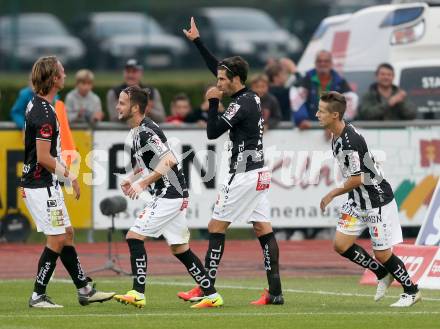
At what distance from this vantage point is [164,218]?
13.3m

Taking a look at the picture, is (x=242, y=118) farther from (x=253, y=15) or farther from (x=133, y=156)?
(x=253, y=15)

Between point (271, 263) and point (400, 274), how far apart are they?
4.00 feet

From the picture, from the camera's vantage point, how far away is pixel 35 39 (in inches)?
1553

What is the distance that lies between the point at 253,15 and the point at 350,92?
72.3ft

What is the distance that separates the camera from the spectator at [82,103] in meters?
21.2

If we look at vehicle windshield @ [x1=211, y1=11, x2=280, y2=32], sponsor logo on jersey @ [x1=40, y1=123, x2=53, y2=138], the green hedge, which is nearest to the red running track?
sponsor logo on jersey @ [x1=40, y1=123, x2=53, y2=138]

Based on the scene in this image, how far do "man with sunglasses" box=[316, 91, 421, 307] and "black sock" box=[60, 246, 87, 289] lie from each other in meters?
2.42

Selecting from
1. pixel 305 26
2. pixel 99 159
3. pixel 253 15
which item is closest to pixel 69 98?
pixel 99 159

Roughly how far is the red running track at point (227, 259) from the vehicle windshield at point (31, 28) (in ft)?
55.4

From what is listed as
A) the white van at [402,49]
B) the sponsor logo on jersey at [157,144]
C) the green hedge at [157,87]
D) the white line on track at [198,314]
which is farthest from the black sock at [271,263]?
the green hedge at [157,87]

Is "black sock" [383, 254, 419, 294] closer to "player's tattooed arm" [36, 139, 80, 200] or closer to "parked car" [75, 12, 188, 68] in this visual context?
"player's tattooed arm" [36, 139, 80, 200]

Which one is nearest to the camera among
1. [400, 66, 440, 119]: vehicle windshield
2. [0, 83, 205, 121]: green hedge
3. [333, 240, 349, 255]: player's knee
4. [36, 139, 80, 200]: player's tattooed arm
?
[36, 139, 80, 200]: player's tattooed arm

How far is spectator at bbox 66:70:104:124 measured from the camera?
21203mm

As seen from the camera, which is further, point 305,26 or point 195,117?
point 305,26
